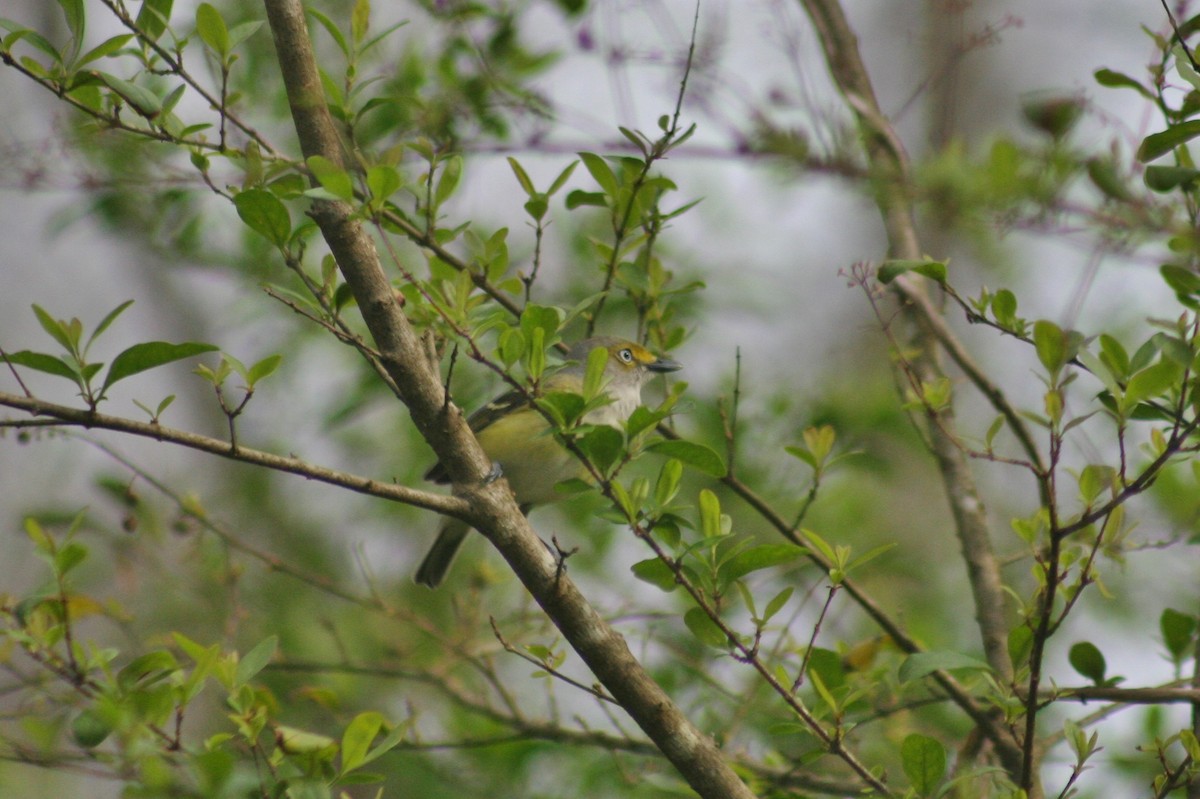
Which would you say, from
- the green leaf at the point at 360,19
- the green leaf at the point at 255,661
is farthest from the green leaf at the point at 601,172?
the green leaf at the point at 255,661

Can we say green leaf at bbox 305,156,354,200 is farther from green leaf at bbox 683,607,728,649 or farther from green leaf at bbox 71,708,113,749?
green leaf at bbox 683,607,728,649

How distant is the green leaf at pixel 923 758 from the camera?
8.38 ft

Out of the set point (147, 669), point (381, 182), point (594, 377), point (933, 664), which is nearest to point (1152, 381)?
point (933, 664)

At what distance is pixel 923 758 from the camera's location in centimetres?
256

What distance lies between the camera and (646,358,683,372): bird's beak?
494 cm

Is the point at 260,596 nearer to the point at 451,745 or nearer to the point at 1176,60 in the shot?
the point at 451,745

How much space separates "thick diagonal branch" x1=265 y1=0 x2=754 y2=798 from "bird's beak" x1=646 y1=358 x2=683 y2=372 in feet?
6.75

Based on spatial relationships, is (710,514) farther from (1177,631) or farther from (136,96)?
(136,96)

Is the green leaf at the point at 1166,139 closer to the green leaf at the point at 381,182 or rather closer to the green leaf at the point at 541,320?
the green leaf at the point at 541,320

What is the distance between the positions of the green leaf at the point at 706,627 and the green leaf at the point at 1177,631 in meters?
1.27

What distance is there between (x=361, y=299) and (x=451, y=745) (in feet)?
5.42

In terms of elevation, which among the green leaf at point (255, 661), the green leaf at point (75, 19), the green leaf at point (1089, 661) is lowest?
the green leaf at point (255, 661)

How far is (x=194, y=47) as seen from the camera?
5.02m

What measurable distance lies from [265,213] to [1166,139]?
1909 millimetres
